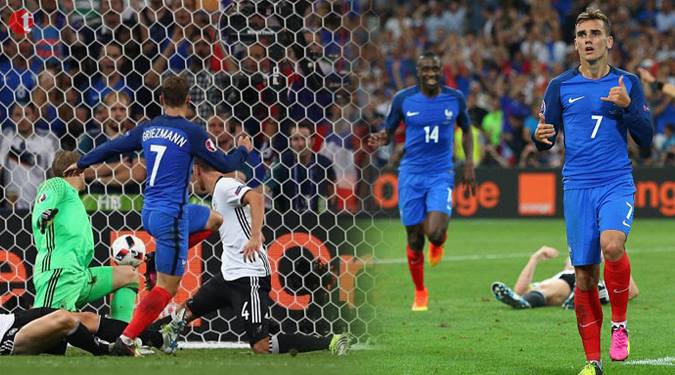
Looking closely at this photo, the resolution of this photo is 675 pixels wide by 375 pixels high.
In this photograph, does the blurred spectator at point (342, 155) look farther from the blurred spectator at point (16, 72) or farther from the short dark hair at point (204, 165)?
the blurred spectator at point (16, 72)

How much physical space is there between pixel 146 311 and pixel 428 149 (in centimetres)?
456

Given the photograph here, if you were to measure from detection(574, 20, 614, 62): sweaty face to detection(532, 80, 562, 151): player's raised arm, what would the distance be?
24 cm

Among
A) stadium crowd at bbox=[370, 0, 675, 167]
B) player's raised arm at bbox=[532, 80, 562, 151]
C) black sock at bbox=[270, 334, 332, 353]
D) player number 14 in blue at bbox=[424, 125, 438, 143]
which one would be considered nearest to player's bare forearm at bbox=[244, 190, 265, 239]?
black sock at bbox=[270, 334, 332, 353]

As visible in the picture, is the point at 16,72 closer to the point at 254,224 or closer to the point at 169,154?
the point at 169,154

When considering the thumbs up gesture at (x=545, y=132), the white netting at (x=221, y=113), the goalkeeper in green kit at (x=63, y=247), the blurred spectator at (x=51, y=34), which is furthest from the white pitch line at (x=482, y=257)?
the thumbs up gesture at (x=545, y=132)

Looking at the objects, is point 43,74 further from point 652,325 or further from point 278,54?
point 652,325

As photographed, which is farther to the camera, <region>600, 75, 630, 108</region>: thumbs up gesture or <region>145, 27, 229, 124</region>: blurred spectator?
<region>145, 27, 229, 124</region>: blurred spectator

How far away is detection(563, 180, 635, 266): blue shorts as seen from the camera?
6.95m

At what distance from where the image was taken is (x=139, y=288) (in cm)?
966

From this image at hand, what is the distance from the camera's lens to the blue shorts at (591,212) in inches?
274

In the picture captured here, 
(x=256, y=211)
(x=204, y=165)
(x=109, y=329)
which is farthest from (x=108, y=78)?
(x=256, y=211)

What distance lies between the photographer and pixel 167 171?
314 inches

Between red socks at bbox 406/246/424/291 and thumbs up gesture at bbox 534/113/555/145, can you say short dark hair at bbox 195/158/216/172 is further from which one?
red socks at bbox 406/246/424/291

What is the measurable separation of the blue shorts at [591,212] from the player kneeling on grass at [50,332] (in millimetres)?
3088
